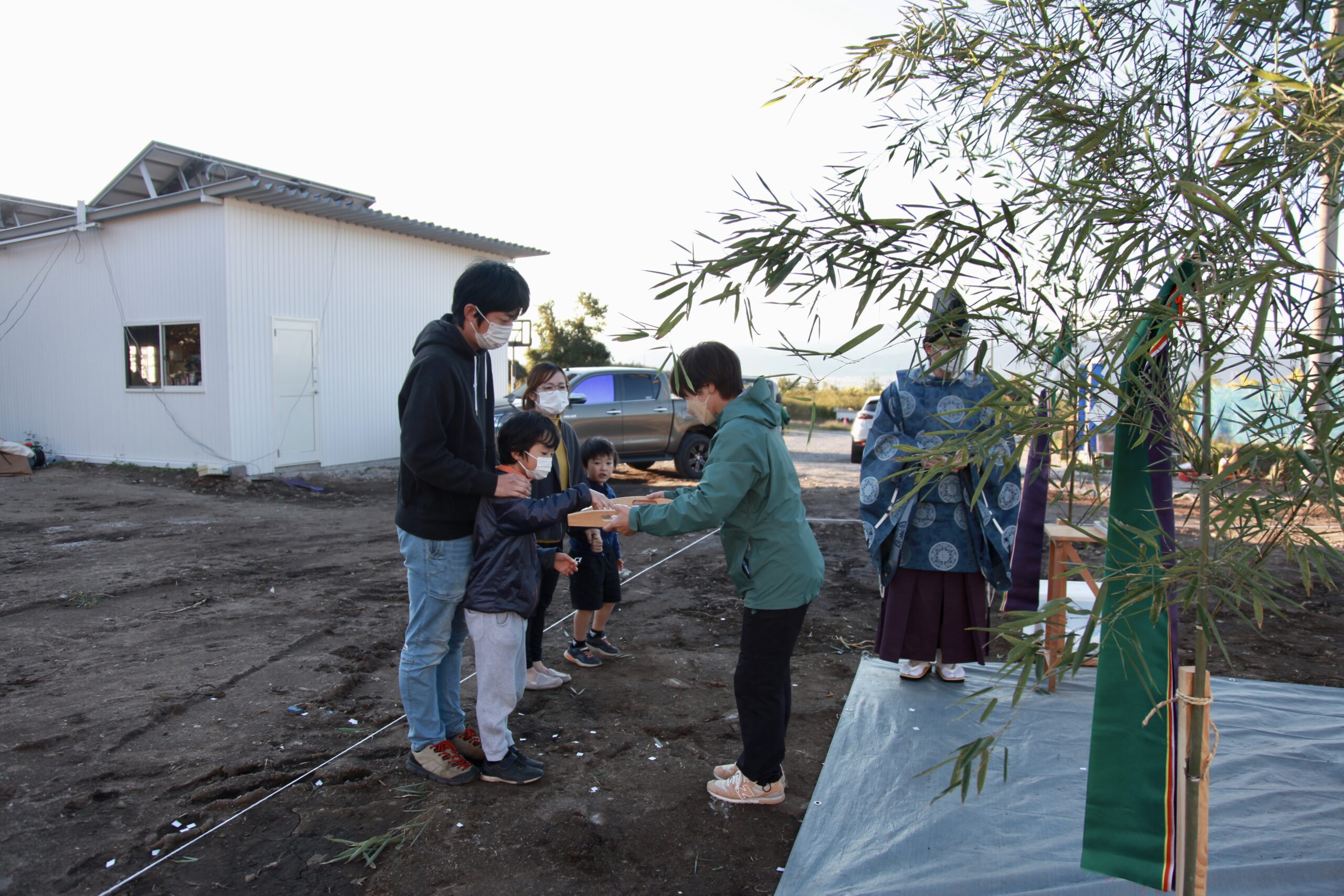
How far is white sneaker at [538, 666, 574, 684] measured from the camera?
13.2 ft

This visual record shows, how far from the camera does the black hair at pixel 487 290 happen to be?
2912 millimetres

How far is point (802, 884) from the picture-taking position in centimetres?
244

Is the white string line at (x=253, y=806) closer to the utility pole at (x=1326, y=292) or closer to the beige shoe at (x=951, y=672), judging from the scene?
the beige shoe at (x=951, y=672)

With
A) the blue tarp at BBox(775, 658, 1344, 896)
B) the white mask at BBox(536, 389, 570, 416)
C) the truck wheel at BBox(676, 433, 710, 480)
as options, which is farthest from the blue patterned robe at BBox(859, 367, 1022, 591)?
the truck wheel at BBox(676, 433, 710, 480)

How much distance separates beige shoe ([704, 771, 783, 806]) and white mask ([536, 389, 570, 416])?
185 cm

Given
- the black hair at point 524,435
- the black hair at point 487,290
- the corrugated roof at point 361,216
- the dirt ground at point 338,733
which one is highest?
the corrugated roof at point 361,216

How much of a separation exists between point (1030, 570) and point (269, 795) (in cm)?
315

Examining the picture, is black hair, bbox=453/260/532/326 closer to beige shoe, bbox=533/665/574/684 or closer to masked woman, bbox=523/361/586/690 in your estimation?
masked woman, bbox=523/361/586/690

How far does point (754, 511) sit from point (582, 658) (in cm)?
192

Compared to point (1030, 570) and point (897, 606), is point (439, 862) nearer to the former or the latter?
point (897, 606)

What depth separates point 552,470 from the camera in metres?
3.95

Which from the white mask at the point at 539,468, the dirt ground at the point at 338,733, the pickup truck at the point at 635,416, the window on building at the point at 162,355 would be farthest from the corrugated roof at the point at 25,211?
the white mask at the point at 539,468

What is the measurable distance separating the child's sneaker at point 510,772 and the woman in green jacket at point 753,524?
75cm

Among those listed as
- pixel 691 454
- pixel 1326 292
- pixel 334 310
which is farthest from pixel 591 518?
pixel 334 310
